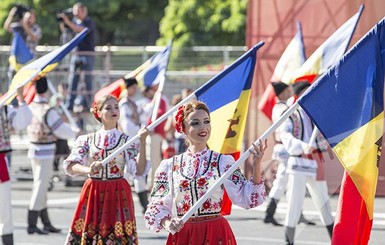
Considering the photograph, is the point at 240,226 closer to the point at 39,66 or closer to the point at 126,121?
the point at 126,121

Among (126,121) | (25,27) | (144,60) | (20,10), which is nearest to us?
(126,121)

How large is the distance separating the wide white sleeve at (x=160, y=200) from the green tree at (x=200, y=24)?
959 inches

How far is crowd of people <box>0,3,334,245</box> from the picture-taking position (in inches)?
317

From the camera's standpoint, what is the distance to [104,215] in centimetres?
1055

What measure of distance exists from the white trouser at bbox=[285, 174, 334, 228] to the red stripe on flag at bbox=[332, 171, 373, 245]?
11.6 ft

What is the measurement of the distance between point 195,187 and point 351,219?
1166 millimetres

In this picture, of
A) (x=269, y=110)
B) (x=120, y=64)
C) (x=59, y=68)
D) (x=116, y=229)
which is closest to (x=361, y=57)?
(x=116, y=229)

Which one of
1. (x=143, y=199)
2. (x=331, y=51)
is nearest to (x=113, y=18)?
(x=143, y=199)

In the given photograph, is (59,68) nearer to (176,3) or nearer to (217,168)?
(217,168)

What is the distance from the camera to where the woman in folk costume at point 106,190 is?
10.5 m

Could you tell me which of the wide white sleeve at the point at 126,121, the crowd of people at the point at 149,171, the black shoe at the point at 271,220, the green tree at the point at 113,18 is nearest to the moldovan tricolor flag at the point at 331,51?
the crowd of people at the point at 149,171

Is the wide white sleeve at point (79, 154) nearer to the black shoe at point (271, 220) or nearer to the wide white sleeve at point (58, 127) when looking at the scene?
the wide white sleeve at point (58, 127)

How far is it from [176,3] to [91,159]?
77.0 feet

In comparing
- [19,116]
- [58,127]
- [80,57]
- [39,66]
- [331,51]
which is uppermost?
[80,57]
